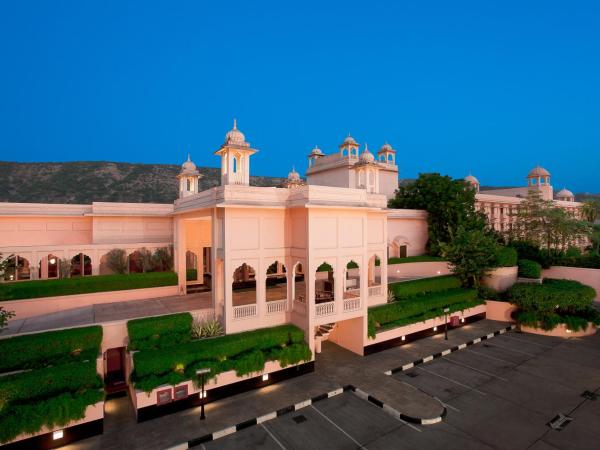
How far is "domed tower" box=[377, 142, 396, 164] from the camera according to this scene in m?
39.4

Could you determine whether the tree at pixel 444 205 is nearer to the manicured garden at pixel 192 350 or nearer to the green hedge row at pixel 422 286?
the green hedge row at pixel 422 286

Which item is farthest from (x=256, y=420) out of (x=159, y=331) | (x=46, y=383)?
(x=46, y=383)

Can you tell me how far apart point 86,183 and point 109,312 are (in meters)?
77.7

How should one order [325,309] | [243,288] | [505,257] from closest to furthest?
[325,309], [243,288], [505,257]

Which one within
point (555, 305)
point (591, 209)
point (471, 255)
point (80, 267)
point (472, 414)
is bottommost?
point (472, 414)

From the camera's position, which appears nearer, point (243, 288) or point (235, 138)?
point (235, 138)

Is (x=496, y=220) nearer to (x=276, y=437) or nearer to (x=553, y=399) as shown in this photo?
(x=553, y=399)

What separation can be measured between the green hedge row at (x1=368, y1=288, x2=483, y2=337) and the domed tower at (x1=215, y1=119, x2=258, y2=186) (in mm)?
9347

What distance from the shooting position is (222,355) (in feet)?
41.2

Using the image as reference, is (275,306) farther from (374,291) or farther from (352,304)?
(374,291)

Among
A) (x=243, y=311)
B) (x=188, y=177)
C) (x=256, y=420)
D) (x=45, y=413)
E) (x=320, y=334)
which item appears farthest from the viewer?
(x=188, y=177)

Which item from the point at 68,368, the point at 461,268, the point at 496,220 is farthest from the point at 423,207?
the point at 68,368

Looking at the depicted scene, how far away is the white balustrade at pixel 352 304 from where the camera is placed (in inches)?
616

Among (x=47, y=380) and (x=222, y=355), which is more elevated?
(x=47, y=380)
